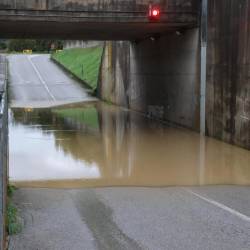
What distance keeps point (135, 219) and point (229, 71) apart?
1058 cm

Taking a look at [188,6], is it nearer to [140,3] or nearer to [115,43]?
[140,3]

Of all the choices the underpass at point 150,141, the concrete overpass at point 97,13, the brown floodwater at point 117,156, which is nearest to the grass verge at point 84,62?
the underpass at point 150,141

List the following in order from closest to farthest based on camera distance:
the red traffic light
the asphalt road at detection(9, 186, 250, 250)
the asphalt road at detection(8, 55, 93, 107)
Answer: the asphalt road at detection(9, 186, 250, 250), the red traffic light, the asphalt road at detection(8, 55, 93, 107)

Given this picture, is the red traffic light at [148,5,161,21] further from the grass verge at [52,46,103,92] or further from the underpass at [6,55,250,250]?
the grass verge at [52,46,103,92]

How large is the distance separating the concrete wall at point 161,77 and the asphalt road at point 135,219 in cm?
1102

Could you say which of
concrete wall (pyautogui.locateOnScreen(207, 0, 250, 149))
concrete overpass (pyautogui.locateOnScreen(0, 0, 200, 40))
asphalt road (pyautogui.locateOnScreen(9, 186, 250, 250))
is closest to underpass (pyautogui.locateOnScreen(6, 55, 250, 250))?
asphalt road (pyautogui.locateOnScreen(9, 186, 250, 250))

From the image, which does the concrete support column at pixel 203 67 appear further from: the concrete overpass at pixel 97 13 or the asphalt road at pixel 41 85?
the asphalt road at pixel 41 85

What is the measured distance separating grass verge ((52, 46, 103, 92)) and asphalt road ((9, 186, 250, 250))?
34.3 meters

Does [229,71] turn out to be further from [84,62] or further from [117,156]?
[84,62]

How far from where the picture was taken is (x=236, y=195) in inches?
407

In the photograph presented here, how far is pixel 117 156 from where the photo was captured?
15883 mm

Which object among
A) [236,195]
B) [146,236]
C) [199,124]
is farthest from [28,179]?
[199,124]

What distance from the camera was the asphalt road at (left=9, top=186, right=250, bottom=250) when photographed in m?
6.98

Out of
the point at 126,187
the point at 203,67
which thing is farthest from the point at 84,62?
the point at 126,187
